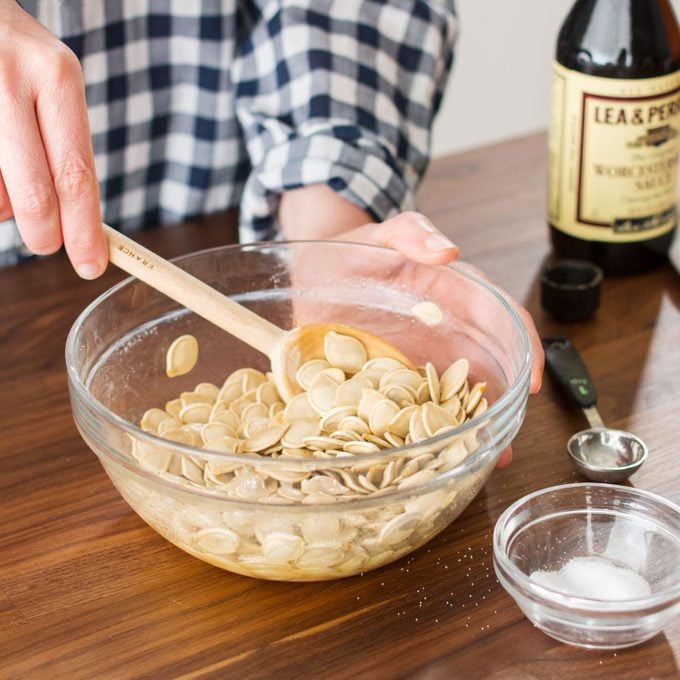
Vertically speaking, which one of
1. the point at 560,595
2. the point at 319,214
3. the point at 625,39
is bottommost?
the point at 319,214

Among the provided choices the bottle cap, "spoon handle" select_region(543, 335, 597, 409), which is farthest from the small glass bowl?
the bottle cap

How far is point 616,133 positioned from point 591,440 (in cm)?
38

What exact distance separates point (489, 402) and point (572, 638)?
24 centimetres

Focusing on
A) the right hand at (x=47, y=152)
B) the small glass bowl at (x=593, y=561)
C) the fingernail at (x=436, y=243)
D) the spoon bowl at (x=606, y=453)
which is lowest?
the spoon bowl at (x=606, y=453)

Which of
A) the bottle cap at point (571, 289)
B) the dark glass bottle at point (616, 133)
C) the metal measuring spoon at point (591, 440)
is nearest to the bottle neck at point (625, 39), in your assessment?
the dark glass bottle at point (616, 133)

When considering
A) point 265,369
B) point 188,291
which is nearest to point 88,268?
point 188,291

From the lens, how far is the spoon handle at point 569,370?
0.96 m

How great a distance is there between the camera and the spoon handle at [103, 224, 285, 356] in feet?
2.83

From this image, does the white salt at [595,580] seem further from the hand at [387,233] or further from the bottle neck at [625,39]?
the bottle neck at [625,39]

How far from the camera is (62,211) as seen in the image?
0.83 metres

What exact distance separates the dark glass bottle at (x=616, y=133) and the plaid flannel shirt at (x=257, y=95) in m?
0.21

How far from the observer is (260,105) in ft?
4.42

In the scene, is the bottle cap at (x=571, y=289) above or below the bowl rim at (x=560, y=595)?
below

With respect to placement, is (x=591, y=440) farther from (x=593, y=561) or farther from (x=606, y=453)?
(x=593, y=561)
